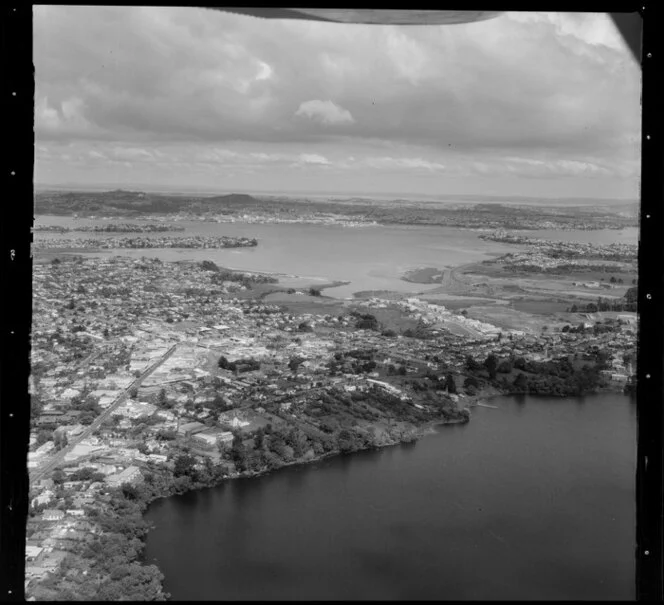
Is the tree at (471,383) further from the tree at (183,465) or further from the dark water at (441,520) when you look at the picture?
the tree at (183,465)

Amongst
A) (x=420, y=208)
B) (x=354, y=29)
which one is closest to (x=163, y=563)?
(x=420, y=208)

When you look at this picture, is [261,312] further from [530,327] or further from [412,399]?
[530,327]

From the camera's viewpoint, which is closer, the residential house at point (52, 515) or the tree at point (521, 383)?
the residential house at point (52, 515)

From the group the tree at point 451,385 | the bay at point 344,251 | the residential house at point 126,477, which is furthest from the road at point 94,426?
the tree at point 451,385

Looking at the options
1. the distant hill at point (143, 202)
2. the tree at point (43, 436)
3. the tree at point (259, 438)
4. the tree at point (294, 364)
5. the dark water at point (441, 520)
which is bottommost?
the dark water at point (441, 520)

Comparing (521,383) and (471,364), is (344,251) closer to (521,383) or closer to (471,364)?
(471,364)

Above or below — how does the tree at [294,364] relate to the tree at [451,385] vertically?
above
